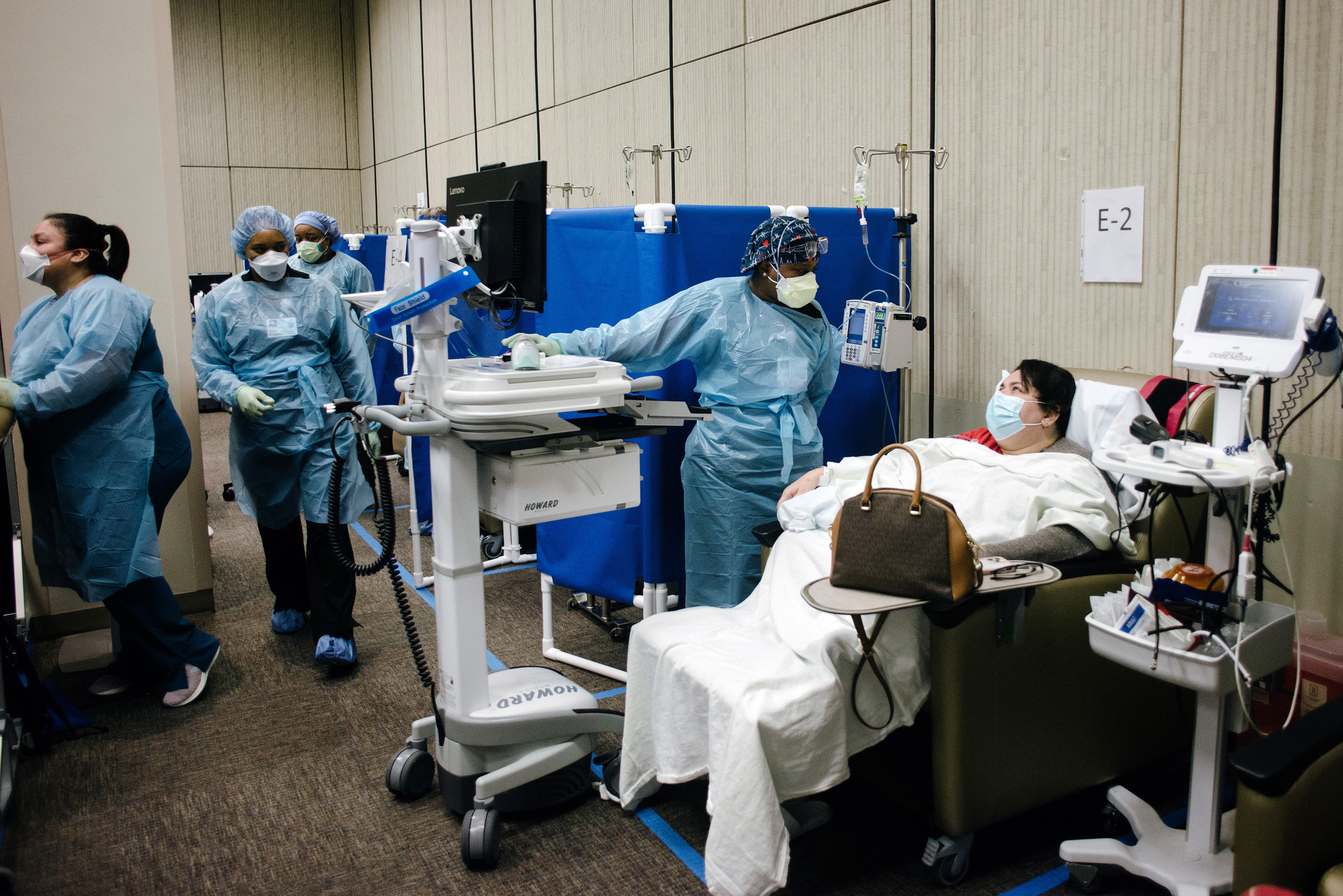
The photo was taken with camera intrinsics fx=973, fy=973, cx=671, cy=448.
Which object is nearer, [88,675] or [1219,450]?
[1219,450]

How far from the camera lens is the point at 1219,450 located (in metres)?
1.61

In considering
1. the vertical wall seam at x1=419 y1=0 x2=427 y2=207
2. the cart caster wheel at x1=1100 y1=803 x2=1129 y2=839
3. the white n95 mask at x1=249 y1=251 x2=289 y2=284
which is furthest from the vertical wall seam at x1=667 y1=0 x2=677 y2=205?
the cart caster wheel at x1=1100 y1=803 x2=1129 y2=839

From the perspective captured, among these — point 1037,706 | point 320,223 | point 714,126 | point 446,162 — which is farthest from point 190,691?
point 446,162

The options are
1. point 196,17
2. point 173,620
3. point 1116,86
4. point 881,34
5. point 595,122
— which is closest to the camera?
point 1116,86

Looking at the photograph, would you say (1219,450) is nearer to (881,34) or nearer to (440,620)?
(440,620)

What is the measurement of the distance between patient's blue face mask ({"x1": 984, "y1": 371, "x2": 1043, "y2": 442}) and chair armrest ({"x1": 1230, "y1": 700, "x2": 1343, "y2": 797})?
92 cm

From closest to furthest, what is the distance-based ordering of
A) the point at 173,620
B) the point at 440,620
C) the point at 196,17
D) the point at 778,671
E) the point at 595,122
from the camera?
the point at 778,671 → the point at 440,620 → the point at 173,620 → the point at 595,122 → the point at 196,17

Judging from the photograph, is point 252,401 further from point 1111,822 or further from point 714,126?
point 1111,822

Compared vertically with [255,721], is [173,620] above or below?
above

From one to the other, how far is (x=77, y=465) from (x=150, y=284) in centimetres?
89

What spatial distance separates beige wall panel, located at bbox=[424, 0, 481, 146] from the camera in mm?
6602

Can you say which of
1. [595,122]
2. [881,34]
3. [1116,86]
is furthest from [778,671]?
[595,122]

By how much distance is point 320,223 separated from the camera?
462 centimetres

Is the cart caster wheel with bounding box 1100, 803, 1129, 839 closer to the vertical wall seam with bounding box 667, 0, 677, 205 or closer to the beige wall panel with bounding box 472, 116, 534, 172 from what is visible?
the vertical wall seam with bounding box 667, 0, 677, 205
